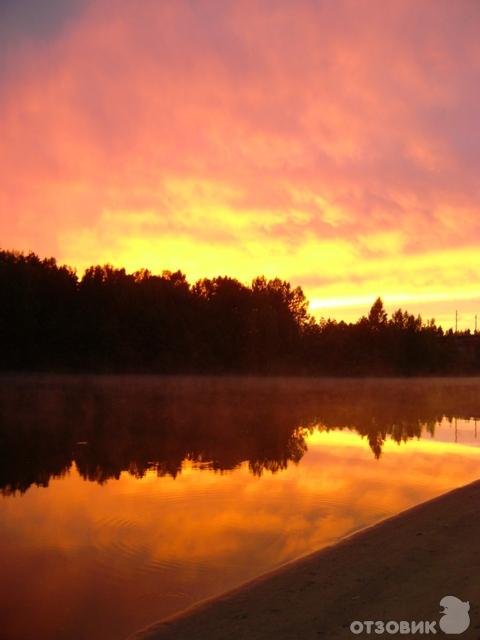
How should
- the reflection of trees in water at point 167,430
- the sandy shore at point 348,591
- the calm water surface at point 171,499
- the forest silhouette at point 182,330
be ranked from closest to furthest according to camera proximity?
the sandy shore at point 348,591
the calm water surface at point 171,499
the reflection of trees in water at point 167,430
the forest silhouette at point 182,330

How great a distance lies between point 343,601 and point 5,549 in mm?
4904

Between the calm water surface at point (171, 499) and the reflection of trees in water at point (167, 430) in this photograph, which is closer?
the calm water surface at point (171, 499)

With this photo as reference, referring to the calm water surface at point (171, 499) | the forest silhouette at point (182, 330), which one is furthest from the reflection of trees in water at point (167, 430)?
the forest silhouette at point (182, 330)

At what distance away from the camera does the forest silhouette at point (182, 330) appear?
2623 inches

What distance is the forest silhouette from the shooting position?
66625 millimetres

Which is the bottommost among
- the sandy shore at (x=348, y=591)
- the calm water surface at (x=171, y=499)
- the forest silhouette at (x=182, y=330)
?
the calm water surface at (x=171, y=499)

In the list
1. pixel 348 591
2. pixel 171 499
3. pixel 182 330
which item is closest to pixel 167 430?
pixel 171 499

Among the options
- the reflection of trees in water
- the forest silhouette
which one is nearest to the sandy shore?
the reflection of trees in water

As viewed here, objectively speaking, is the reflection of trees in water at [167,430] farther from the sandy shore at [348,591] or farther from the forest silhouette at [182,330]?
the forest silhouette at [182,330]

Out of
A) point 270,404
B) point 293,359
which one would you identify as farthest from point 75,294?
point 270,404

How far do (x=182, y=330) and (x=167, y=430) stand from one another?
176 ft

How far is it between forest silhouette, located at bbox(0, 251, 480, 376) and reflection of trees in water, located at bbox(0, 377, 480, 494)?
91.4ft

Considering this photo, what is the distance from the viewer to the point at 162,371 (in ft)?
245

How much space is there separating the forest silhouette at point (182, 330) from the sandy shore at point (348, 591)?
60.3m
